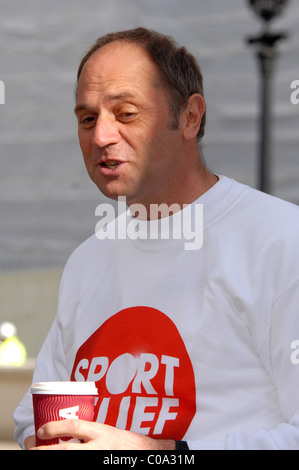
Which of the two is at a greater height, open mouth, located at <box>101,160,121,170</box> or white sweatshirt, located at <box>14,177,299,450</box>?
open mouth, located at <box>101,160,121,170</box>

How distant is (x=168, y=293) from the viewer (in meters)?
1.67

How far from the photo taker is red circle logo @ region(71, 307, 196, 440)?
5.19ft

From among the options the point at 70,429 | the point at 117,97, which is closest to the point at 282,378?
the point at 70,429

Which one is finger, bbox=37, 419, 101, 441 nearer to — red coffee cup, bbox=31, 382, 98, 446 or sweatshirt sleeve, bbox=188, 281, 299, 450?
red coffee cup, bbox=31, 382, 98, 446

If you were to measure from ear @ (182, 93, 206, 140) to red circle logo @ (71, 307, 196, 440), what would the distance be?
1.39 feet

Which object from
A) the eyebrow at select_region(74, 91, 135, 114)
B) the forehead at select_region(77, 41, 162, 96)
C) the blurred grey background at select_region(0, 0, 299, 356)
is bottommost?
the eyebrow at select_region(74, 91, 135, 114)

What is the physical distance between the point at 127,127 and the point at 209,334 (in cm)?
47

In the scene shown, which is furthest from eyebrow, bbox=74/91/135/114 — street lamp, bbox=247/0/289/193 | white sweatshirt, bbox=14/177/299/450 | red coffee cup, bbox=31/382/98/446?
street lamp, bbox=247/0/289/193

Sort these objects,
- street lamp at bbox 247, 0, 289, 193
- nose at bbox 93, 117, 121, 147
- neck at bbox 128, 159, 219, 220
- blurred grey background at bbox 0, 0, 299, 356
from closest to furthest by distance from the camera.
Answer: nose at bbox 93, 117, 121, 147
neck at bbox 128, 159, 219, 220
street lamp at bbox 247, 0, 289, 193
blurred grey background at bbox 0, 0, 299, 356

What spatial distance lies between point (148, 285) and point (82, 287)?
227 millimetres

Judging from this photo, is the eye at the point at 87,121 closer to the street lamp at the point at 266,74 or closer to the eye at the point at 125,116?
the eye at the point at 125,116
